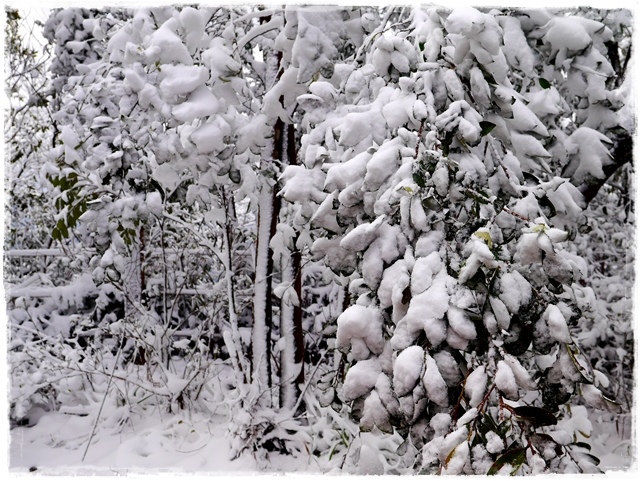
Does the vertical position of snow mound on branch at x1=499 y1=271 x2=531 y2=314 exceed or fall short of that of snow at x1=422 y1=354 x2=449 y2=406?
it exceeds it

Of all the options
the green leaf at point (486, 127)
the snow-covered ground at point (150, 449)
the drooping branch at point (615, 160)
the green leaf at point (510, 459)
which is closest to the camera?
the green leaf at point (510, 459)

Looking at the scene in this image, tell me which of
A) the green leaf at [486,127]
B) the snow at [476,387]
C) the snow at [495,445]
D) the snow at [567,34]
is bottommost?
the snow at [495,445]

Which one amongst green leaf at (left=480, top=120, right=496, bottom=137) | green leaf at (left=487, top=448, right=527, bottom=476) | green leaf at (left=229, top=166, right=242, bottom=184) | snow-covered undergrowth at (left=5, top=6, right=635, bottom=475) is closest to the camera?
green leaf at (left=487, top=448, right=527, bottom=476)

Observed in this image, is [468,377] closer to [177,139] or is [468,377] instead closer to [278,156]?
[177,139]

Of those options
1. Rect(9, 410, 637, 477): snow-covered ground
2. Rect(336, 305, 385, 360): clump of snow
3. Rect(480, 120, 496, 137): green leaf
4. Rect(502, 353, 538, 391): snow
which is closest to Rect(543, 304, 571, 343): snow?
Rect(502, 353, 538, 391): snow

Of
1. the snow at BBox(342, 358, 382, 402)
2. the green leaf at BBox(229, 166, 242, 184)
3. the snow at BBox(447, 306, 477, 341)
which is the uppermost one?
the snow at BBox(447, 306, 477, 341)

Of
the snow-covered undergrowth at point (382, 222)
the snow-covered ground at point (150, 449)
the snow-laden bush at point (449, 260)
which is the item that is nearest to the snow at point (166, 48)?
the snow-covered undergrowth at point (382, 222)

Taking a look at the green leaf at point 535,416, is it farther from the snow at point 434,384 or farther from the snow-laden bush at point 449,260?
the snow at point 434,384

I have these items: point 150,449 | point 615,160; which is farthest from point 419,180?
point 150,449

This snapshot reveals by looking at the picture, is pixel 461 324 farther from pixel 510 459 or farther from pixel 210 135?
pixel 210 135

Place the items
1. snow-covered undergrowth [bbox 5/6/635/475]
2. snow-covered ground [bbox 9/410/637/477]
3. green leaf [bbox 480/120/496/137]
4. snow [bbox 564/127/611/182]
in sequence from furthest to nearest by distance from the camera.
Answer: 1. snow-covered ground [bbox 9/410/637/477]
2. snow [bbox 564/127/611/182]
3. green leaf [bbox 480/120/496/137]
4. snow-covered undergrowth [bbox 5/6/635/475]

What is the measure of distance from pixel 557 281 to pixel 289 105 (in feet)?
5.47

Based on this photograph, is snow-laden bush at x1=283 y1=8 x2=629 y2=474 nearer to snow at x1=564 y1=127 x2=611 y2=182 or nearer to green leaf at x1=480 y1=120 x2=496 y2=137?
green leaf at x1=480 y1=120 x2=496 y2=137

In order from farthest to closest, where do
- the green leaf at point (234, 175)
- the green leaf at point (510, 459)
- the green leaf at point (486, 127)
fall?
the green leaf at point (234, 175)
the green leaf at point (486, 127)
the green leaf at point (510, 459)
